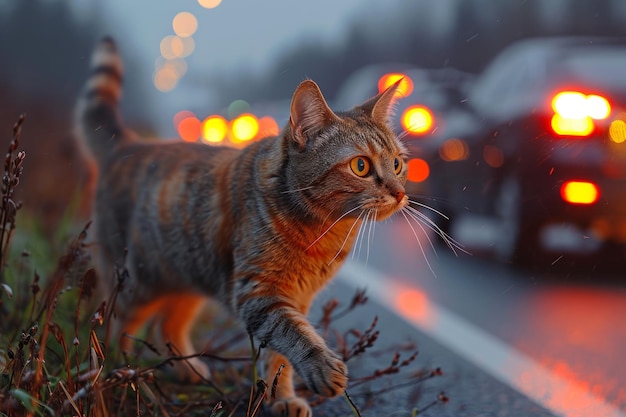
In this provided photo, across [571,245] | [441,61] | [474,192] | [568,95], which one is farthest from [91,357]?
[441,61]

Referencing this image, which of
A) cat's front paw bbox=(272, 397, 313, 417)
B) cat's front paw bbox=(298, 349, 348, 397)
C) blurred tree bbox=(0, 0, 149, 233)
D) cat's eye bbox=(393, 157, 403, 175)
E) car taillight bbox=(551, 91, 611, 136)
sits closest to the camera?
cat's front paw bbox=(298, 349, 348, 397)

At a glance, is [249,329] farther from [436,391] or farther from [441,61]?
[441,61]

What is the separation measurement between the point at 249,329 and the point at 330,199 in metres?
0.61

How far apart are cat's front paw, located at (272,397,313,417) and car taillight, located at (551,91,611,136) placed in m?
4.38

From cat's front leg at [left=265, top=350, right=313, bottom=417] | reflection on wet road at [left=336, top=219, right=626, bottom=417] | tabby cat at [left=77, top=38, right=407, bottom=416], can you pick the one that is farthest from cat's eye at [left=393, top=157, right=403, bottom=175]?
reflection on wet road at [left=336, top=219, right=626, bottom=417]

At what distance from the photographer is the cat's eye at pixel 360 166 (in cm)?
373

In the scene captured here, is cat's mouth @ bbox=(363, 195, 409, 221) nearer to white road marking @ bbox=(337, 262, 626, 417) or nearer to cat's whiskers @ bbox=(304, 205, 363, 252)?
cat's whiskers @ bbox=(304, 205, 363, 252)

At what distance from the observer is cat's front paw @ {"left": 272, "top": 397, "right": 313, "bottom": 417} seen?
3.70m

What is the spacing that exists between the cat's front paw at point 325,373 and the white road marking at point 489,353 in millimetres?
1438

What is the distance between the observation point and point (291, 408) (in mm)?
3699

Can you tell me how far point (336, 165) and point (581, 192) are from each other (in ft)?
14.0

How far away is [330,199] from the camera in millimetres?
3705

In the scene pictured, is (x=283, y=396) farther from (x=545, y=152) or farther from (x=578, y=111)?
(x=545, y=152)

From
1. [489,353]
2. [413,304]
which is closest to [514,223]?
[413,304]
